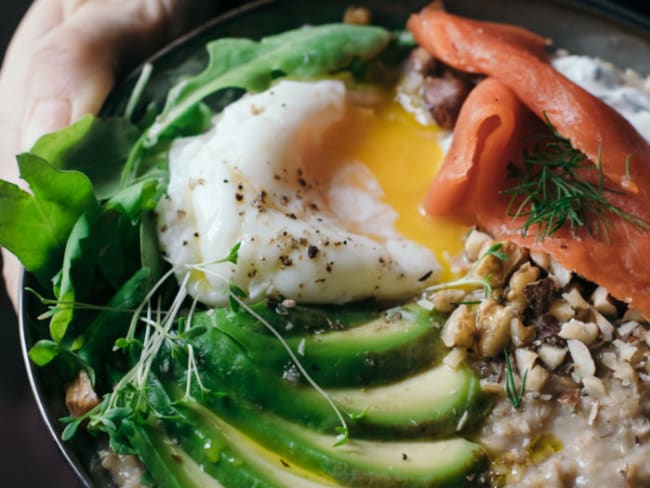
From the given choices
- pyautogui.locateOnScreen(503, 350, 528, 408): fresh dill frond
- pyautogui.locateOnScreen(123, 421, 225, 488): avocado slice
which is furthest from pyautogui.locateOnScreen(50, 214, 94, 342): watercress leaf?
pyautogui.locateOnScreen(503, 350, 528, 408): fresh dill frond

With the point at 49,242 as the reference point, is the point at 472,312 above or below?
below

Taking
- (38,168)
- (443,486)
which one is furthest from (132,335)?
(443,486)

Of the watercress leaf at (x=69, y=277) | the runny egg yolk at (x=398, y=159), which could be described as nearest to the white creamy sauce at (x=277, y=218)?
the runny egg yolk at (x=398, y=159)

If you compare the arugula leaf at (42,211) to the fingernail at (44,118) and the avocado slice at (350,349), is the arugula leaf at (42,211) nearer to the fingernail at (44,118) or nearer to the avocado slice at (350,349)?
the avocado slice at (350,349)

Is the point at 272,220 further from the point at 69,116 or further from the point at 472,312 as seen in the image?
the point at 69,116

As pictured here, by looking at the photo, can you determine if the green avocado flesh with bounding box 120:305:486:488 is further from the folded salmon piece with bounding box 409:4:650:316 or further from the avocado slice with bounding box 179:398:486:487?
the folded salmon piece with bounding box 409:4:650:316

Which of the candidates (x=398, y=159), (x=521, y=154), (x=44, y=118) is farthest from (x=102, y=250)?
(x=521, y=154)
